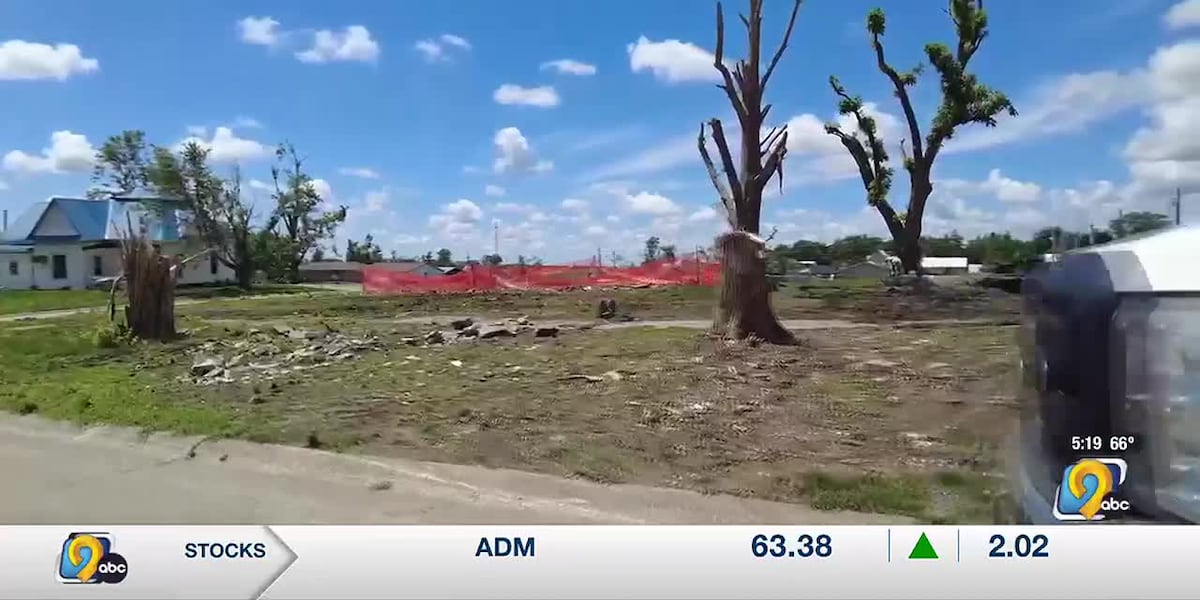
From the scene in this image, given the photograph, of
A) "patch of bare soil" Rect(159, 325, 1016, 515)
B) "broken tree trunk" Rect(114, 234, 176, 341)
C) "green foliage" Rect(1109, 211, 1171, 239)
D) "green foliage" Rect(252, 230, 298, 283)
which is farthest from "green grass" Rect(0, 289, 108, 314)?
"green foliage" Rect(1109, 211, 1171, 239)

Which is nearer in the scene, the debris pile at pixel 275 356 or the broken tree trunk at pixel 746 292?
the broken tree trunk at pixel 746 292

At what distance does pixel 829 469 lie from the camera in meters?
2.60

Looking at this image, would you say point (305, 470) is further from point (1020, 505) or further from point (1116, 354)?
point (1116, 354)

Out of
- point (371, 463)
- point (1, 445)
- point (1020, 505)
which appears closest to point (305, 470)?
point (371, 463)

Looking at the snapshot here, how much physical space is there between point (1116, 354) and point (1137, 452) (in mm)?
239

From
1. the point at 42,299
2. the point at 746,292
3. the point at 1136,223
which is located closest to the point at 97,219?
the point at 42,299

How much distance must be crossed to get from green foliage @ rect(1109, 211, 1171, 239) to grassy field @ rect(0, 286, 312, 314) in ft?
7.43

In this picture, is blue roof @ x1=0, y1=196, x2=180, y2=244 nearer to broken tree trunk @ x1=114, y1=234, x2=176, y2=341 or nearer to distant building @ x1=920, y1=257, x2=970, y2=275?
broken tree trunk @ x1=114, y1=234, x2=176, y2=341

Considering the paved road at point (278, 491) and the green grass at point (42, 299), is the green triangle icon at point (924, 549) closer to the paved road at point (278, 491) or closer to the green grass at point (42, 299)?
the paved road at point (278, 491)

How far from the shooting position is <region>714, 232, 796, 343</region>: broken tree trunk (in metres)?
2.90

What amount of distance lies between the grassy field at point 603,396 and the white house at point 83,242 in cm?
15

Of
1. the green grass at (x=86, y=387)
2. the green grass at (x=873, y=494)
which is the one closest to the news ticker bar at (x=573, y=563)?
the green grass at (x=873, y=494)

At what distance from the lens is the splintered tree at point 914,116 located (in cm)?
229

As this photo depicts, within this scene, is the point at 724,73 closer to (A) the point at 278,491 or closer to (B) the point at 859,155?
(B) the point at 859,155
